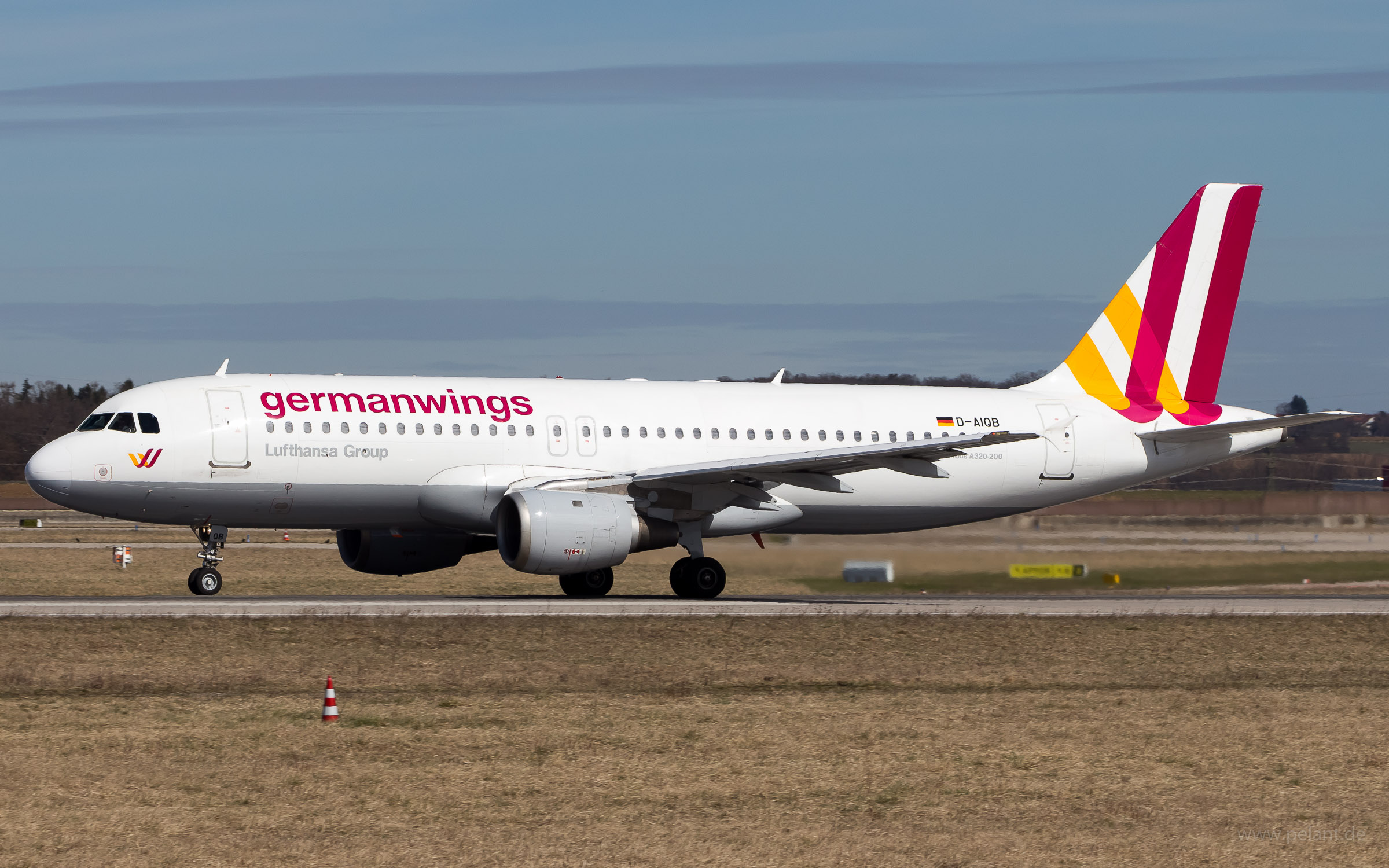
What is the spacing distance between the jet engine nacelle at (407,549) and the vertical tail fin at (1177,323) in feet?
44.8

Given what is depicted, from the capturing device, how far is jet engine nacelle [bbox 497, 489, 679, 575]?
90.6ft

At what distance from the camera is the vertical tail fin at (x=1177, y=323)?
36219mm

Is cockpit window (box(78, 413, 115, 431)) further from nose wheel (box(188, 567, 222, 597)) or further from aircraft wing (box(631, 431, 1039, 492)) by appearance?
aircraft wing (box(631, 431, 1039, 492))

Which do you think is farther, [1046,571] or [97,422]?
[1046,571]

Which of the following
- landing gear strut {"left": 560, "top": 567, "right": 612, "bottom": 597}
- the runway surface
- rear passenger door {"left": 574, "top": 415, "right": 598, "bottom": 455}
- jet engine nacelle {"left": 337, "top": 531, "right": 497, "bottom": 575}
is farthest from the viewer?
landing gear strut {"left": 560, "top": 567, "right": 612, "bottom": 597}

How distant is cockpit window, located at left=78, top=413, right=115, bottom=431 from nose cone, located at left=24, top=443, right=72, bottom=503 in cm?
69

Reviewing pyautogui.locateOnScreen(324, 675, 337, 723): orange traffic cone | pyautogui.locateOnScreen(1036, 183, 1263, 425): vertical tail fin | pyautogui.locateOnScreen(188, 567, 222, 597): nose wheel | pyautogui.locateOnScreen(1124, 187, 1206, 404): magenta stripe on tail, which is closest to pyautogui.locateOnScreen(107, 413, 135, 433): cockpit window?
pyautogui.locateOnScreen(188, 567, 222, 597): nose wheel

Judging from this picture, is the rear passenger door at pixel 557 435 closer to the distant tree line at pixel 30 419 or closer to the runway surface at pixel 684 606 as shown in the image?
the runway surface at pixel 684 606

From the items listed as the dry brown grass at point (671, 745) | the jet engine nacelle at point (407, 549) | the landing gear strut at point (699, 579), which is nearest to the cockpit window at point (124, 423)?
the jet engine nacelle at point (407, 549)

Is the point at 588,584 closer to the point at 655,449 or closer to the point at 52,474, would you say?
the point at 655,449

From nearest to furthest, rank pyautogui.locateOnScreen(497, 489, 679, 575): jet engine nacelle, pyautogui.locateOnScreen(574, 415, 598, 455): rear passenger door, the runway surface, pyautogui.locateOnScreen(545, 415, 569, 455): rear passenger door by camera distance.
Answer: the runway surface, pyautogui.locateOnScreen(497, 489, 679, 575): jet engine nacelle, pyautogui.locateOnScreen(545, 415, 569, 455): rear passenger door, pyautogui.locateOnScreen(574, 415, 598, 455): rear passenger door

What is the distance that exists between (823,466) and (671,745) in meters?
15.0

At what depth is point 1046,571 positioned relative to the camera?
34.6 metres

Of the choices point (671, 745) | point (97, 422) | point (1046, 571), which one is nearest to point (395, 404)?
point (97, 422)
